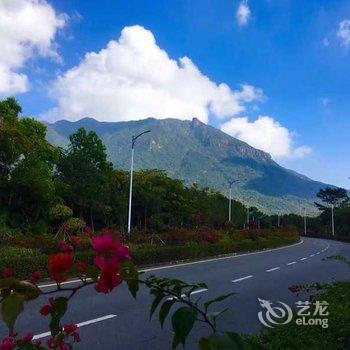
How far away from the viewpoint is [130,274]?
1.55 metres

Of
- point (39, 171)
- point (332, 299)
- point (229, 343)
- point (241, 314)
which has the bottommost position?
point (241, 314)

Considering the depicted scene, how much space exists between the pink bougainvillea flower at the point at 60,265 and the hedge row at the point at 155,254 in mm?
7872

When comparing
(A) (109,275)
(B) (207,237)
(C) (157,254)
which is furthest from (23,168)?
(A) (109,275)

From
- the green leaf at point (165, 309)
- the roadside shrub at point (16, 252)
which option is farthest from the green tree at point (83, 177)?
the green leaf at point (165, 309)

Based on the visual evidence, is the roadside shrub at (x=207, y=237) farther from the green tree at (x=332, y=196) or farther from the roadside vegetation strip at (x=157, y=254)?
the green tree at (x=332, y=196)

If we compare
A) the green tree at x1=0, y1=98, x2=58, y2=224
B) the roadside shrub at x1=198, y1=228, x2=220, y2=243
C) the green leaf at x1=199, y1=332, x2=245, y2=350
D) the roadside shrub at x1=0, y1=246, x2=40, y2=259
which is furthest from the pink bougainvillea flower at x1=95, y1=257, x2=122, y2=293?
the green tree at x1=0, y1=98, x2=58, y2=224

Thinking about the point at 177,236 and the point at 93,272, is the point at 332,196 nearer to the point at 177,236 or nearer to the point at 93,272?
the point at 177,236

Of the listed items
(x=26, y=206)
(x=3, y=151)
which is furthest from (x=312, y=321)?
(x=26, y=206)

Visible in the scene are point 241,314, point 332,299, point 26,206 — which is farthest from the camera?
point 26,206

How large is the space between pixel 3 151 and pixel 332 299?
28320 mm

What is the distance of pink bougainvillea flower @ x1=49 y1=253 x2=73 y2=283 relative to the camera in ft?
4.42

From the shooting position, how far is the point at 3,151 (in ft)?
106

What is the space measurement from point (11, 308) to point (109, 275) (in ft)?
0.88

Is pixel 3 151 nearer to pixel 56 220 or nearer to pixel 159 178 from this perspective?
pixel 56 220
